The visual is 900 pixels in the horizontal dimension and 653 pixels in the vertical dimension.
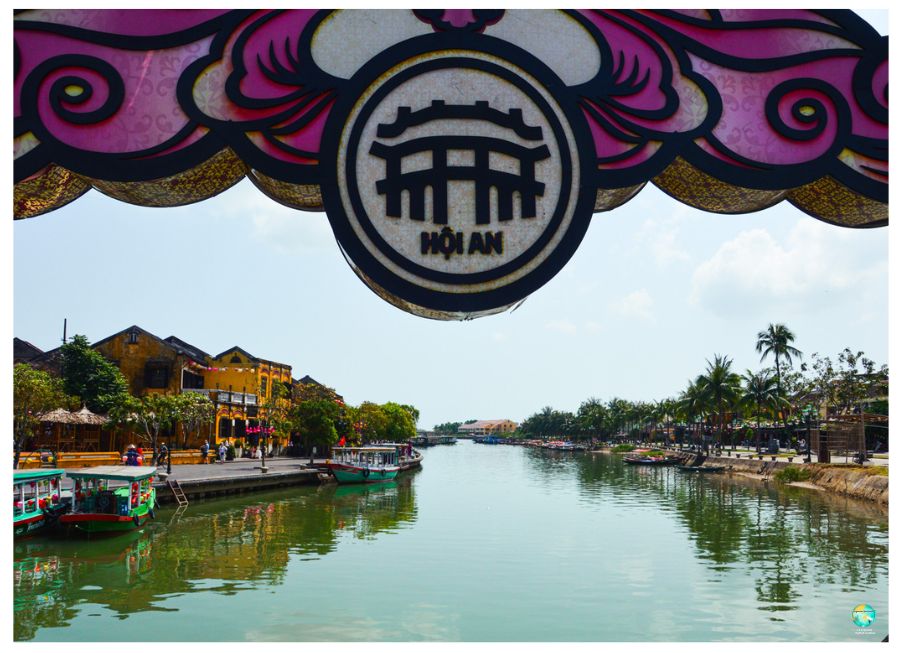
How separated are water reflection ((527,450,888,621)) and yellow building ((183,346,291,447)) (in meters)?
22.0

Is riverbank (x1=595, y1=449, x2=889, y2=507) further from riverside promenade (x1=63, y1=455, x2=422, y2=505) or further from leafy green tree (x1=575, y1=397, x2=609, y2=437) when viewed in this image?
leafy green tree (x1=575, y1=397, x2=609, y2=437)

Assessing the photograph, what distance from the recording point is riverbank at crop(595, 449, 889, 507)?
29312 millimetres

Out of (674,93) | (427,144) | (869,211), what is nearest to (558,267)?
(427,144)

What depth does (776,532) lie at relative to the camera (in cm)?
2280

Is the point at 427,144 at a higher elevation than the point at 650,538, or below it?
higher

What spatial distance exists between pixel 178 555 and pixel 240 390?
29.5 metres

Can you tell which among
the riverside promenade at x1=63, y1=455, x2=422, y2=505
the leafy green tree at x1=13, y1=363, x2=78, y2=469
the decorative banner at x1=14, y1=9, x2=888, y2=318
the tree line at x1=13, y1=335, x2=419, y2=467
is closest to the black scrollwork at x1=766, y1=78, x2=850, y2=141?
the decorative banner at x1=14, y1=9, x2=888, y2=318

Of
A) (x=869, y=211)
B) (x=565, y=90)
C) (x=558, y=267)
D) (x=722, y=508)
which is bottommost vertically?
(x=722, y=508)

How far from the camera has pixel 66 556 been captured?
57.2 ft

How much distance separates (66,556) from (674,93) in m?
18.3

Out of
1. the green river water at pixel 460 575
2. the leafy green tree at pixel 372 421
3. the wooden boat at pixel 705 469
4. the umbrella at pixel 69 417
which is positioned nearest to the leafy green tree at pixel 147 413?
the umbrella at pixel 69 417

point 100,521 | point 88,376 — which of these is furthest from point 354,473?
point 100,521

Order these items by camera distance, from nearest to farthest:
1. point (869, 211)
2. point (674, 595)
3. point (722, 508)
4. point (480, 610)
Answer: point (869, 211) < point (480, 610) < point (674, 595) < point (722, 508)
